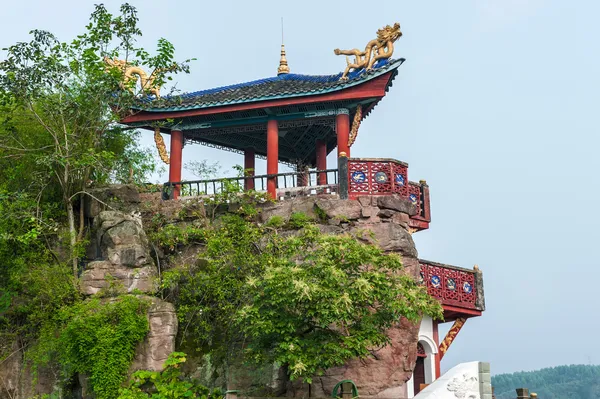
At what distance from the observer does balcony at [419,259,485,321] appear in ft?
54.1

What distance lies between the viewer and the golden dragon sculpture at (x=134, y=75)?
1778 centimetres

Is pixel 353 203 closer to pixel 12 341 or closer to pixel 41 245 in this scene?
pixel 41 245

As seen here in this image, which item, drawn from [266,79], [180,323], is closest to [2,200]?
[180,323]

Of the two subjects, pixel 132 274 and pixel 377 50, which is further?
pixel 377 50

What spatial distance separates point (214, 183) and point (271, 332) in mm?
6592

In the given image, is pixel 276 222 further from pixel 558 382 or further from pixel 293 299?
pixel 558 382

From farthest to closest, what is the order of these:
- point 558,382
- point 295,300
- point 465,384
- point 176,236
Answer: point 558,382 < point 176,236 < point 295,300 < point 465,384

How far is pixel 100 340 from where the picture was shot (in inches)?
527

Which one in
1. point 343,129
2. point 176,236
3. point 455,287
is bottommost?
point 455,287

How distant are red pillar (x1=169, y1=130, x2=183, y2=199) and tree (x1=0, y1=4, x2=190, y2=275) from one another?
5.72 ft

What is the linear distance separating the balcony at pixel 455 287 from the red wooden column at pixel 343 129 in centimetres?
355

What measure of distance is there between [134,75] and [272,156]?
14.5ft

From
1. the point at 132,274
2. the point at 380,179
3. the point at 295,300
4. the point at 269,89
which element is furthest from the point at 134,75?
the point at 295,300

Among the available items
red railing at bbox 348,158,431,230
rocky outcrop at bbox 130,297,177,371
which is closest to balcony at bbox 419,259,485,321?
red railing at bbox 348,158,431,230
